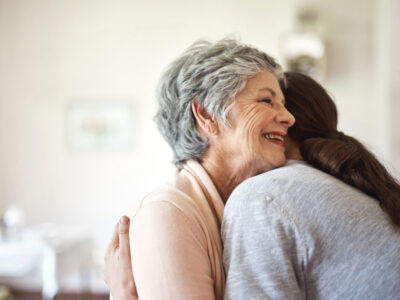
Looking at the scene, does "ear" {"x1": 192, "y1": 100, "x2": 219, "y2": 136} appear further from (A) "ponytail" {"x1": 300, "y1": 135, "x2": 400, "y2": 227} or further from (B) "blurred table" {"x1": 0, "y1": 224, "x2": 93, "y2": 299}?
(B) "blurred table" {"x1": 0, "y1": 224, "x2": 93, "y2": 299}

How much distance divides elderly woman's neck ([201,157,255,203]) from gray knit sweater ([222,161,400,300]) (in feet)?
1.12

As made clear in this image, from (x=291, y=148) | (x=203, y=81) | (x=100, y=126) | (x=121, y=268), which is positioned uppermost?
(x=203, y=81)

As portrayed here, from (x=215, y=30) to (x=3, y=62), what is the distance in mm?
2350

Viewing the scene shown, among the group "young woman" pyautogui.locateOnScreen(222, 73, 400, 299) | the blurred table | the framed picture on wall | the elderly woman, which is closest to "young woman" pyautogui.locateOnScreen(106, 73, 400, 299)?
"young woman" pyautogui.locateOnScreen(222, 73, 400, 299)

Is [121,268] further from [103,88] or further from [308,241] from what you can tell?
[103,88]

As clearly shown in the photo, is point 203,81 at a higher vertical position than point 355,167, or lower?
higher

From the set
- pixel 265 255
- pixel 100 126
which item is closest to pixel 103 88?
pixel 100 126

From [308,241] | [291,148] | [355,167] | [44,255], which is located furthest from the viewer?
[44,255]

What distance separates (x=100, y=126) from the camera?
174 inches

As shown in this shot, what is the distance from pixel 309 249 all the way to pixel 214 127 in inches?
19.2

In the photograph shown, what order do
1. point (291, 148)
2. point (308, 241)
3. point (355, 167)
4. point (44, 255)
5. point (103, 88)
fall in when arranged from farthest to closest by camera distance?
point (103, 88), point (44, 255), point (291, 148), point (355, 167), point (308, 241)

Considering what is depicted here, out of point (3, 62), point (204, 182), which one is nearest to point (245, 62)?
point (204, 182)

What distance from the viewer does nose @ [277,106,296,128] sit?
1172mm

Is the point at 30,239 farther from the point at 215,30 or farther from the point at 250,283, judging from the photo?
the point at 250,283
